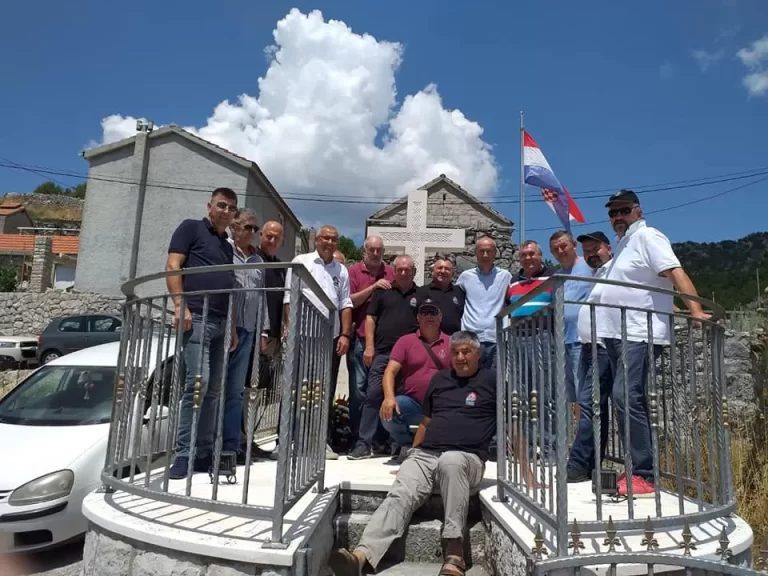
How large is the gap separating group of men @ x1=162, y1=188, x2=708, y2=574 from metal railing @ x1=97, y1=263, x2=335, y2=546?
0.04 m

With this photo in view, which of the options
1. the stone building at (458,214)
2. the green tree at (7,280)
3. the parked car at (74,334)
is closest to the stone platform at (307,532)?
the stone building at (458,214)

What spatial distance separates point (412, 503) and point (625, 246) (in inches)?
79.7

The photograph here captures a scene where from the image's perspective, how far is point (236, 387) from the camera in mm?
4012

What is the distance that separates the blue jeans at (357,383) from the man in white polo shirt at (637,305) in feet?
6.79

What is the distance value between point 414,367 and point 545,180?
829 centimetres

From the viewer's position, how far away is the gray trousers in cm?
307

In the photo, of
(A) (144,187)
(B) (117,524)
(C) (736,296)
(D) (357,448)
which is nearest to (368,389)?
(D) (357,448)

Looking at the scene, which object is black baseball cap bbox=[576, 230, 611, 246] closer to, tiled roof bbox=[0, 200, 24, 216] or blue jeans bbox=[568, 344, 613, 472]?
blue jeans bbox=[568, 344, 613, 472]

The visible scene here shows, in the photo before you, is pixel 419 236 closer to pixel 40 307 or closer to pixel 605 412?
pixel 605 412

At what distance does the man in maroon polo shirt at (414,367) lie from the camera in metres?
4.20

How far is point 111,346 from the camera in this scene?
17.6 feet

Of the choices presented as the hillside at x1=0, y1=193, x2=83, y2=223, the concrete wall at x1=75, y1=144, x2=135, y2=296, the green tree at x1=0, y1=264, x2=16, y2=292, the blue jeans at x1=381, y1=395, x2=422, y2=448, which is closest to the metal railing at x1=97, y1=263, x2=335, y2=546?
the blue jeans at x1=381, y1=395, x2=422, y2=448

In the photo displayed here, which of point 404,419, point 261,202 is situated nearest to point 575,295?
point 404,419

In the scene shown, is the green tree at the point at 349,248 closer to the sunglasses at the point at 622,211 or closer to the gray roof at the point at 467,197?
the gray roof at the point at 467,197
